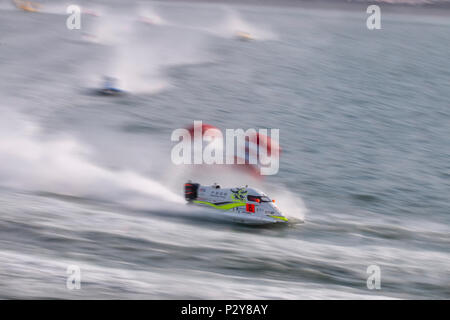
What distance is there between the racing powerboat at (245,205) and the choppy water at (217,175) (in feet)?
1.47

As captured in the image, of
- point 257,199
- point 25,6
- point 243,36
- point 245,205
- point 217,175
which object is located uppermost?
point 25,6

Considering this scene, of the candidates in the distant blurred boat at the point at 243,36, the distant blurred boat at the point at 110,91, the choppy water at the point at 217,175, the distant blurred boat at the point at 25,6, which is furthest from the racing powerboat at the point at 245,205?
the distant blurred boat at the point at 25,6

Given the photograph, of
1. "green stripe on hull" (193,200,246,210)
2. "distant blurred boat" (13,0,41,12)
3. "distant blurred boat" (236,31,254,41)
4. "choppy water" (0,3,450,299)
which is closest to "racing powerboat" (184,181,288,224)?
"green stripe on hull" (193,200,246,210)

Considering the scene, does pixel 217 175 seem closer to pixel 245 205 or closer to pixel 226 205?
pixel 226 205

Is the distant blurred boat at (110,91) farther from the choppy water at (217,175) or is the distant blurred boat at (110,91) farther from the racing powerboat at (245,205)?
the racing powerboat at (245,205)

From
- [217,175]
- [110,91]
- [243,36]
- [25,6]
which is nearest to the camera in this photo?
[217,175]

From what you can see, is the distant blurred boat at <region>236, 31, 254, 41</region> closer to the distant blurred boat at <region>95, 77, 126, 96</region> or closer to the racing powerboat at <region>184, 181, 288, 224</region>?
the distant blurred boat at <region>95, 77, 126, 96</region>

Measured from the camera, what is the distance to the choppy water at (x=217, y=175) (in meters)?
13.7

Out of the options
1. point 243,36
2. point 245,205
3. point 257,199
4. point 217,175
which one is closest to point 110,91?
point 217,175

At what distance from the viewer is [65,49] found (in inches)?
1839

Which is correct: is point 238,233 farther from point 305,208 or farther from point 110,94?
point 110,94

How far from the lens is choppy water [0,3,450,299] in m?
13.7

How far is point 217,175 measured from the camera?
74.5 ft

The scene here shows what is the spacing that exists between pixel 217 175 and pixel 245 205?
5806 millimetres
